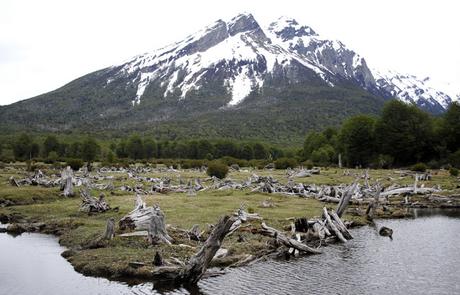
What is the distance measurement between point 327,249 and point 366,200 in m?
30.3

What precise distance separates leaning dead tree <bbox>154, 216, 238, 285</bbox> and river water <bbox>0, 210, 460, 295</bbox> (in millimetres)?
823

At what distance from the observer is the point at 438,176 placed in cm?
9088

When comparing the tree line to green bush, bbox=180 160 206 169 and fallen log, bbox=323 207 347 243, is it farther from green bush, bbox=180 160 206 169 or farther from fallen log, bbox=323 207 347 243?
fallen log, bbox=323 207 347 243

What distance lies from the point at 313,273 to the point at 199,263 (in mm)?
7134

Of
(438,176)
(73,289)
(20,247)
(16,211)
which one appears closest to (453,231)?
(73,289)

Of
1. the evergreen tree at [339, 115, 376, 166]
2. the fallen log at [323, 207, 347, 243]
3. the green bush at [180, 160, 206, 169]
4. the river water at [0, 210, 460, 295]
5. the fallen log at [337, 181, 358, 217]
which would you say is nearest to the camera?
the river water at [0, 210, 460, 295]

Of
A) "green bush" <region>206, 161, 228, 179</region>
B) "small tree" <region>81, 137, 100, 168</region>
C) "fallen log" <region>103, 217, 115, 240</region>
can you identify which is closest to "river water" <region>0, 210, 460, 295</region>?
"fallen log" <region>103, 217, 115, 240</region>

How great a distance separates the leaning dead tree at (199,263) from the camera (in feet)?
82.7

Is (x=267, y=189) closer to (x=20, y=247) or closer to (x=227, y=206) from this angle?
(x=227, y=206)

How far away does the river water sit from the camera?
2533 centimetres

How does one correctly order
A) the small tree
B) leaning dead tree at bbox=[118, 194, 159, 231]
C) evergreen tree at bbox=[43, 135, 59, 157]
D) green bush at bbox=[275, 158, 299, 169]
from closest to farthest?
leaning dead tree at bbox=[118, 194, 159, 231], green bush at bbox=[275, 158, 299, 169], the small tree, evergreen tree at bbox=[43, 135, 59, 157]

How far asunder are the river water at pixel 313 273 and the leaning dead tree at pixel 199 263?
32.4 inches

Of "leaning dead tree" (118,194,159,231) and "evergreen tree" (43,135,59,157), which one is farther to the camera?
"evergreen tree" (43,135,59,157)

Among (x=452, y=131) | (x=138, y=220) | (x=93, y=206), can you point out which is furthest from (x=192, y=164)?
(x=138, y=220)
